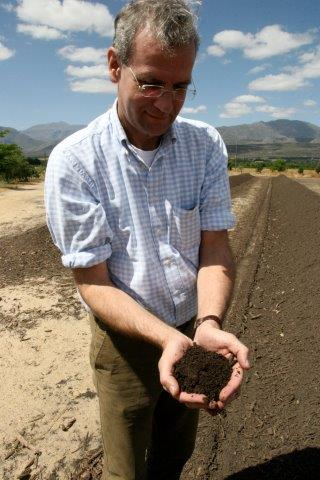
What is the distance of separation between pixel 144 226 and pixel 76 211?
34 centimetres

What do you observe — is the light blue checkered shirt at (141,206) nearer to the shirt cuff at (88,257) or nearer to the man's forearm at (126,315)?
the shirt cuff at (88,257)

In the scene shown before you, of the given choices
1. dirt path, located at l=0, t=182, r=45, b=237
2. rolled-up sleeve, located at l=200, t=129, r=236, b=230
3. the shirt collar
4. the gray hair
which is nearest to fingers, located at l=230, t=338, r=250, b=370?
rolled-up sleeve, located at l=200, t=129, r=236, b=230

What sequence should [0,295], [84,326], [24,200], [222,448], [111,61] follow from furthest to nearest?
[24,200] < [0,295] < [84,326] < [222,448] < [111,61]

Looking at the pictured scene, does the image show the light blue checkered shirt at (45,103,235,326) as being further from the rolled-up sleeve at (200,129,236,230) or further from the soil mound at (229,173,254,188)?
the soil mound at (229,173,254,188)

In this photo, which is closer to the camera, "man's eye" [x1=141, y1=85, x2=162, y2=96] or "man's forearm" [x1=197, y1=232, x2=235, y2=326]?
"man's eye" [x1=141, y1=85, x2=162, y2=96]

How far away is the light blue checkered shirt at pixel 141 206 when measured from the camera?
80.1 inches

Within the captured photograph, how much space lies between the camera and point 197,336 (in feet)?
7.55

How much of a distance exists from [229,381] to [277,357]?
3201 millimetres

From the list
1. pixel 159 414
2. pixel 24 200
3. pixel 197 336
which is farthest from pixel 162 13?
pixel 24 200

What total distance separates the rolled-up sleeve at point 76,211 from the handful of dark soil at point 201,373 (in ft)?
2.07

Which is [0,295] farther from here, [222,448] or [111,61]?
[111,61]

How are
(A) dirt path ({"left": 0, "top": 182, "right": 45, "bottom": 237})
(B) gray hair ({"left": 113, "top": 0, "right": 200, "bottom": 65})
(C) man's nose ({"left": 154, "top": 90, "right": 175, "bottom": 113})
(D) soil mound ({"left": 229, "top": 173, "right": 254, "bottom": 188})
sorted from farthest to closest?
(D) soil mound ({"left": 229, "top": 173, "right": 254, "bottom": 188}) → (A) dirt path ({"left": 0, "top": 182, "right": 45, "bottom": 237}) → (C) man's nose ({"left": 154, "top": 90, "right": 175, "bottom": 113}) → (B) gray hair ({"left": 113, "top": 0, "right": 200, "bottom": 65})

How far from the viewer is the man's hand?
78.6 inches

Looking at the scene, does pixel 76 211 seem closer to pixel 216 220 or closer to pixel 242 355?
pixel 216 220
